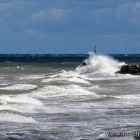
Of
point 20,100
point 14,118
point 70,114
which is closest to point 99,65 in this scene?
point 20,100

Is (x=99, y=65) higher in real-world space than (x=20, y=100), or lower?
higher

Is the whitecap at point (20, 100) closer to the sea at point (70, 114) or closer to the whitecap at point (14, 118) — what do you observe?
the sea at point (70, 114)

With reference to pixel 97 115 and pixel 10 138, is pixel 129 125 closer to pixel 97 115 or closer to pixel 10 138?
pixel 97 115

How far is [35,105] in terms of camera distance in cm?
2552

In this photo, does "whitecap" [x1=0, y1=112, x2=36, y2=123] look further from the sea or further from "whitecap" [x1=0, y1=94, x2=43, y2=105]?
"whitecap" [x1=0, y1=94, x2=43, y2=105]

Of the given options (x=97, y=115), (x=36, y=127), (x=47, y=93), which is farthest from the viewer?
(x=47, y=93)

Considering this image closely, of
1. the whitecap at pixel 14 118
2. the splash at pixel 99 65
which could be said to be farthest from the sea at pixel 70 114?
the splash at pixel 99 65

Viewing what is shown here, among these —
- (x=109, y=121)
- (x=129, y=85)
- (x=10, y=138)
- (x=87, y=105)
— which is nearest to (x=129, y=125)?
(x=109, y=121)

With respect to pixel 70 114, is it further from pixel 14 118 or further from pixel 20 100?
pixel 20 100

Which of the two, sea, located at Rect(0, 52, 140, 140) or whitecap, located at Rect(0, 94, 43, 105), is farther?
whitecap, located at Rect(0, 94, 43, 105)

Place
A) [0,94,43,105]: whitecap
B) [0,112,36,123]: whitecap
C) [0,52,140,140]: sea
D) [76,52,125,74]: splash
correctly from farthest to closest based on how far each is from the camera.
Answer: [76,52,125,74]: splash, [0,94,43,105]: whitecap, [0,112,36,123]: whitecap, [0,52,140,140]: sea

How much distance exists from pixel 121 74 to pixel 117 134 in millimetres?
32631

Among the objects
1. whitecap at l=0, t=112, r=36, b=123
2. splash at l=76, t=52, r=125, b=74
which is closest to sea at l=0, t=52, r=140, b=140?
whitecap at l=0, t=112, r=36, b=123

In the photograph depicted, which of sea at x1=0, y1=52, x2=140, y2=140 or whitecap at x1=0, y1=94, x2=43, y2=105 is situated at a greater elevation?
whitecap at x1=0, y1=94, x2=43, y2=105
